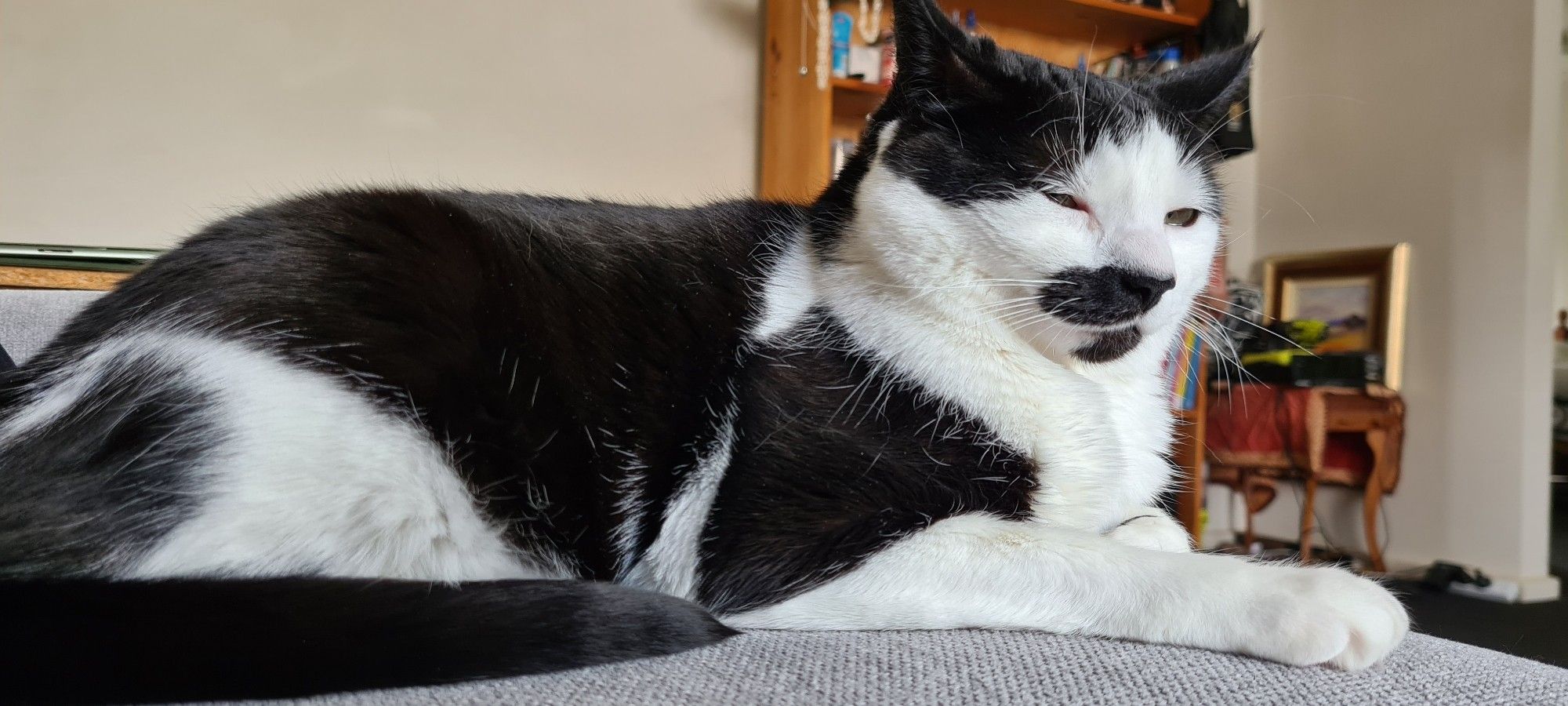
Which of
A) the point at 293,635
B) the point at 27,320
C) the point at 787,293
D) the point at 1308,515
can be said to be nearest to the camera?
the point at 293,635

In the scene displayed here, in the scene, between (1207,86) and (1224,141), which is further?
(1224,141)

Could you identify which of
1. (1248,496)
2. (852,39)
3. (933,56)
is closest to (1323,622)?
(933,56)

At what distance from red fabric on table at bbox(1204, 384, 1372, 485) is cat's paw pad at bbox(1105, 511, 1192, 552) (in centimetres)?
274

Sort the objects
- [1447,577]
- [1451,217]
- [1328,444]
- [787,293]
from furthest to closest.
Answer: [1328,444]
[1451,217]
[1447,577]
[787,293]

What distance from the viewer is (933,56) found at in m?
0.81

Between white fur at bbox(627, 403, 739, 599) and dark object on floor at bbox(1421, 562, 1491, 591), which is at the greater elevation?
white fur at bbox(627, 403, 739, 599)

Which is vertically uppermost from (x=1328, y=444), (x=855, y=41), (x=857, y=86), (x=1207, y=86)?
(x=855, y=41)

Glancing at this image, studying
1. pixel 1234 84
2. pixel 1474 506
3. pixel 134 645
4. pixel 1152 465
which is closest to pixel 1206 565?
pixel 1152 465

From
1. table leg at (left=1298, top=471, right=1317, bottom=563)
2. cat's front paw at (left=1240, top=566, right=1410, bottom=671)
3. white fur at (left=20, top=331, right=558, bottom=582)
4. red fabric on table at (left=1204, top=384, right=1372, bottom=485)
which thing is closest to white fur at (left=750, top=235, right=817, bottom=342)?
white fur at (left=20, top=331, right=558, bottom=582)

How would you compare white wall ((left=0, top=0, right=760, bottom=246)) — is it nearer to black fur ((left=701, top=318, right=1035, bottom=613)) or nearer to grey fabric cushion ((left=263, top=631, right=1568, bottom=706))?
black fur ((left=701, top=318, right=1035, bottom=613))

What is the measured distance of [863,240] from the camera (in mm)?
819

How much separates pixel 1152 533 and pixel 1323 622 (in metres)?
0.22

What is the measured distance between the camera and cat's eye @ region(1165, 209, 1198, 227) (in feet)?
2.65

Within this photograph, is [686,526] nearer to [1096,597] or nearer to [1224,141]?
[1096,597]
